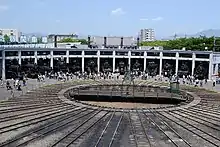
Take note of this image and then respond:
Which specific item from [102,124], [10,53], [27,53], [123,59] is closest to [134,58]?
[123,59]

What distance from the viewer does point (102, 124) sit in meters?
32.6

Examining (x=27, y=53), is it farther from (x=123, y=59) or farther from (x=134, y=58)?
(x=134, y=58)

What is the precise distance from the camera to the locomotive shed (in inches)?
1079

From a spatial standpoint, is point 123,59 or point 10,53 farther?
point 123,59

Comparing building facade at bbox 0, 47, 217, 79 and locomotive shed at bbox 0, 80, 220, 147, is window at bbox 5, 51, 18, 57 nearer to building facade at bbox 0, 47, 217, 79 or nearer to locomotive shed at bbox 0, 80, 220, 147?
building facade at bbox 0, 47, 217, 79

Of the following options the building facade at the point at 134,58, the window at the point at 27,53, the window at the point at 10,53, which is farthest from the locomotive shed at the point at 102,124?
the building facade at the point at 134,58

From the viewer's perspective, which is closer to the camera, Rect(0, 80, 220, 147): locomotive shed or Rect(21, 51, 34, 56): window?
Rect(0, 80, 220, 147): locomotive shed

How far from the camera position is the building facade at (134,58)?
293ft

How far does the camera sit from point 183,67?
9312 centimetres

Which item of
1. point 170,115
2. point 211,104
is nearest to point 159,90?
point 211,104

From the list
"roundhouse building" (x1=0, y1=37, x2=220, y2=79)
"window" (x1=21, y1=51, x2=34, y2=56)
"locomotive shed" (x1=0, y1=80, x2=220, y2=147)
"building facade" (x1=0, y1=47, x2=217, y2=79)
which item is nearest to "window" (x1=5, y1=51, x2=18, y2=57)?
"roundhouse building" (x1=0, y1=37, x2=220, y2=79)

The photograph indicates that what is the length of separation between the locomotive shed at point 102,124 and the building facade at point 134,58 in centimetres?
4617

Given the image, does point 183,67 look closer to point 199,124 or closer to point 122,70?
point 122,70

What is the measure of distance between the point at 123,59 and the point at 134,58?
3841 millimetres
